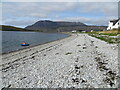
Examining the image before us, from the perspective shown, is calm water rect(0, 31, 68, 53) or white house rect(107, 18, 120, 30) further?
white house rect(107, 18, 120, 30)

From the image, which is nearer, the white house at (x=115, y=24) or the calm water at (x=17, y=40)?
the calm water at (x=17, y=40)

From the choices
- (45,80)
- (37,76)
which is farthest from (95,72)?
(37,76)

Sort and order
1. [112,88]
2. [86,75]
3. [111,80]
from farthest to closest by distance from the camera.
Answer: [86,75]
[111,80]
[112,88]

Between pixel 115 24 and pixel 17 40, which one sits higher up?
pixel 115 24

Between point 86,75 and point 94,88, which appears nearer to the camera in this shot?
point 94,88

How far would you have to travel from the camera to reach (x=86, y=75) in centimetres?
689

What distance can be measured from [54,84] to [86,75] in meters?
2.49

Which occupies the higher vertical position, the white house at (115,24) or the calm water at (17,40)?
the white house at (115,24)

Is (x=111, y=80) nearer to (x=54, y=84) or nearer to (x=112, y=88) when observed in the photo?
(x=112, y=88)

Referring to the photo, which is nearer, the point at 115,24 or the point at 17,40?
the point at 17,40

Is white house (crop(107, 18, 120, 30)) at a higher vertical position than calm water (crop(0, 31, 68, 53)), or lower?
higher

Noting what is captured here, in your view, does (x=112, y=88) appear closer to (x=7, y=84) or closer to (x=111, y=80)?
(x=111, y=80)

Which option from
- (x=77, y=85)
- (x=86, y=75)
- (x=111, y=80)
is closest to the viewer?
(x=77, y=85)

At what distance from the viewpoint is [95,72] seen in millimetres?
7281
